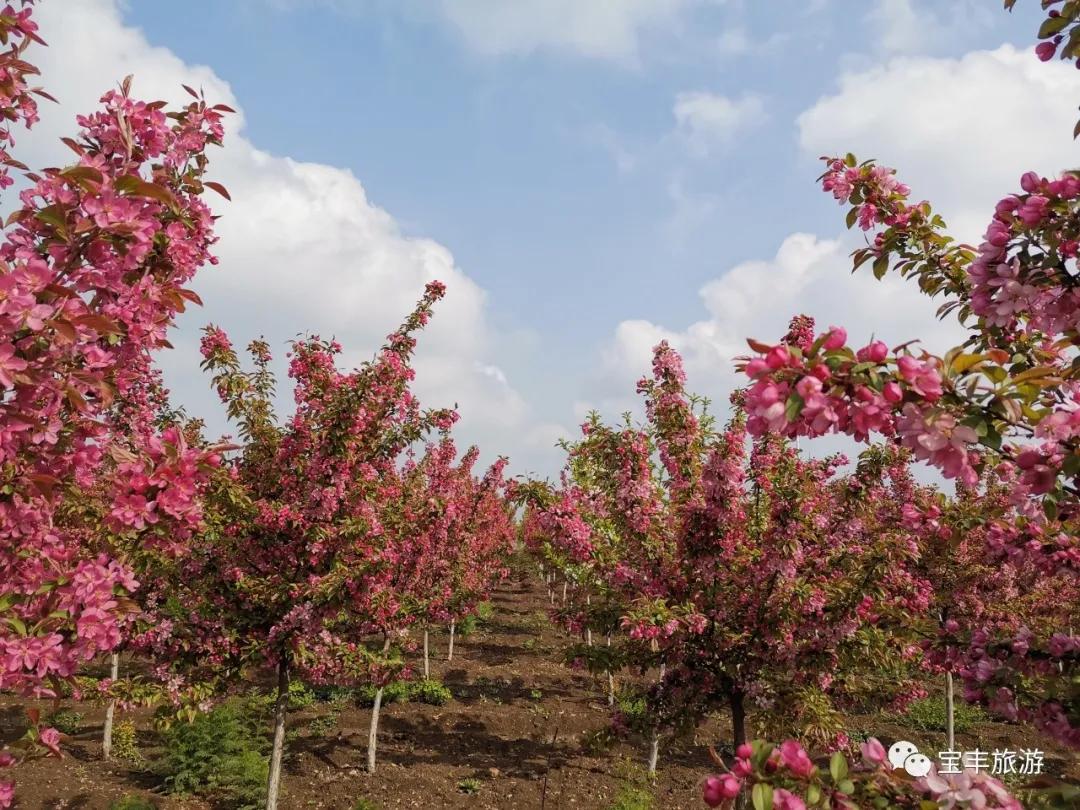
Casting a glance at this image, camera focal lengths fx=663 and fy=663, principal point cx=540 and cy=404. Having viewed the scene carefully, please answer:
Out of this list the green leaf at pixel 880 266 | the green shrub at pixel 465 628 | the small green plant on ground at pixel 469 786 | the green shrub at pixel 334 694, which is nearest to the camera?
the green leaf at pixel 880 266

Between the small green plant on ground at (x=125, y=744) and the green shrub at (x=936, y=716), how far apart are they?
1224 cm

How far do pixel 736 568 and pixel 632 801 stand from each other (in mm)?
3290

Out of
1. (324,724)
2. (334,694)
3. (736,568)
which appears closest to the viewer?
(736,568)

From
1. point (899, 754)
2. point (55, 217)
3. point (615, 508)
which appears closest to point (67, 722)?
point (615, 508)

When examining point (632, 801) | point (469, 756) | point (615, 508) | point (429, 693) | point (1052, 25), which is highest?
point (1052, 25)

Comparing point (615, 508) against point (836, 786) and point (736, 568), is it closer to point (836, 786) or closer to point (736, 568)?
point (736, 568)

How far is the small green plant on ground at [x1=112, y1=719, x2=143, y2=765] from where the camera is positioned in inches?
345

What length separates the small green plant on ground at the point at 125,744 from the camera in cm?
876

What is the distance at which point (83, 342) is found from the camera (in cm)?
246

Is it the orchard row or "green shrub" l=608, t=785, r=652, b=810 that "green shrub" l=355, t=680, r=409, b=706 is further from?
"green shrub" l=608, t=785, r=652, b=810

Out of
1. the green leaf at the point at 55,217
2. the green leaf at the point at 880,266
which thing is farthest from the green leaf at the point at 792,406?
the green leaf at the point at 55,217

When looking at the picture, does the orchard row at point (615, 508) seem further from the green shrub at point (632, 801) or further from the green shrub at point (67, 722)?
the green shrub at point (67, 722)

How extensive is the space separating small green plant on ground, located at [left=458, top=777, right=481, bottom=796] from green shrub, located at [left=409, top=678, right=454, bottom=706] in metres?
3.20

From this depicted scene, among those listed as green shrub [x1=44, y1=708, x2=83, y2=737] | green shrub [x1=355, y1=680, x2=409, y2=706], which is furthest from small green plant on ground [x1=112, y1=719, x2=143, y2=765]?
green shrub [x1=355, y1=680, x2=409, y2=706]
